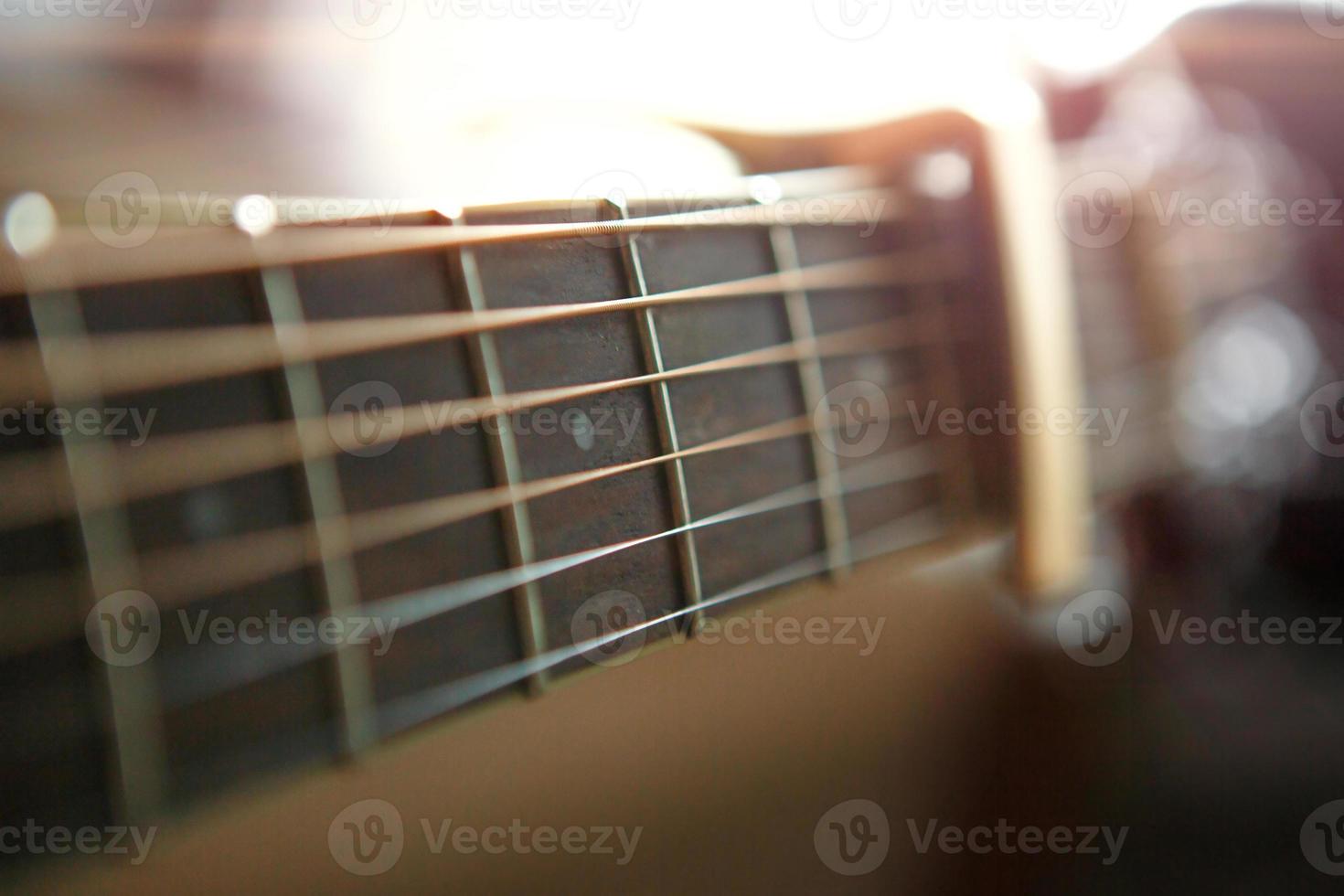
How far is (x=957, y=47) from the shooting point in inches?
24.2

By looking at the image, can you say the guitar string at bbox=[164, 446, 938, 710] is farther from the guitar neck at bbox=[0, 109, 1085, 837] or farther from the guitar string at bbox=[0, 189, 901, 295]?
the guitar string at bbox=[0, 189, 901, 295]

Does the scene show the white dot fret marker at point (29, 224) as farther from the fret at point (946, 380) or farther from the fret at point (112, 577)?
the fret at point (946, 380)

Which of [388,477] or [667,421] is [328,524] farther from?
[667,421]

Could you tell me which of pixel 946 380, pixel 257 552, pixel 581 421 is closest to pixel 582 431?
pixel 581 421

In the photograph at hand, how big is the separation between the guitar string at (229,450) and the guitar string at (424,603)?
57 mm

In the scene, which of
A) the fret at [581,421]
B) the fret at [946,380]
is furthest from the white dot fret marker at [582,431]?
the fret at [946,380]

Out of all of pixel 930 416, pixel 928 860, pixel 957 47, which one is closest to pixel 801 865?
pixel 928 860

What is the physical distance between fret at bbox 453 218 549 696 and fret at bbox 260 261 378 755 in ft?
0.18

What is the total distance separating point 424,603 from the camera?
32 centimetres

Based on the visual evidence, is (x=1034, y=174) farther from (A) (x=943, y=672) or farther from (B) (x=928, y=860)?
(B) (x=928, y=860)

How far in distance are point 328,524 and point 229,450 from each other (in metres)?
0.04

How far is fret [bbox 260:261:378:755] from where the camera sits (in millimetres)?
294

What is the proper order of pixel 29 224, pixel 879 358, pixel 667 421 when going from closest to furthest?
pixel 29 224 < pixel 667 421 < pixel 879 358

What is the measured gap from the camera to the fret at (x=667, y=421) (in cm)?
36
